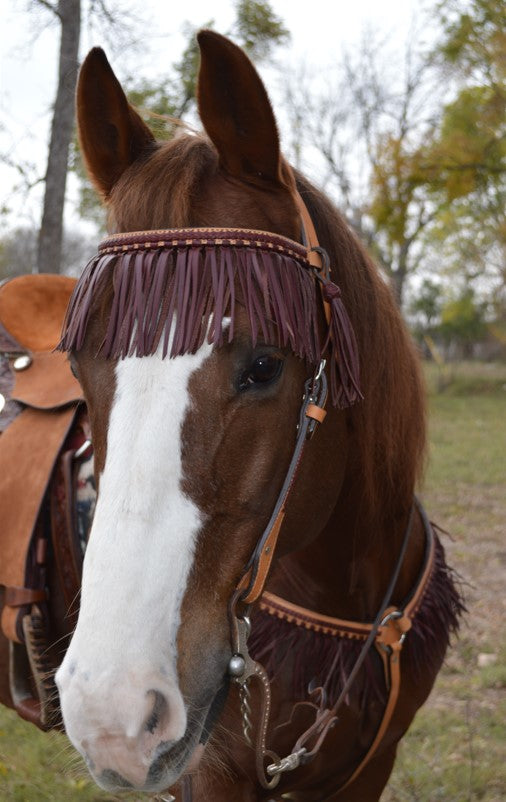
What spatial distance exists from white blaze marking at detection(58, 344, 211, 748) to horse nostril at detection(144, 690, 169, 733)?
0.02 m

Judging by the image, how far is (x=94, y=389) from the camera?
1418mm

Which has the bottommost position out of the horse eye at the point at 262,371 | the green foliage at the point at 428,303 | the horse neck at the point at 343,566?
the horse neck at the point at 343,566

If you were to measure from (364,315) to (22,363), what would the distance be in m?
1.39

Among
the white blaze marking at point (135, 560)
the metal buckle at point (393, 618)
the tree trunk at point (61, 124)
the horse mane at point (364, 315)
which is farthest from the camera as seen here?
the tree trunk at point (61, 124)

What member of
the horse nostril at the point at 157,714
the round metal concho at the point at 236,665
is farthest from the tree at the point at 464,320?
the horse nostril at the point at 157,714

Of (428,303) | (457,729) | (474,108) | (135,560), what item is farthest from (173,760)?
(428,303)

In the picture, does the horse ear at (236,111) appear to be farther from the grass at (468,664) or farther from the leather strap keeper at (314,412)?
the grass at (468,664)

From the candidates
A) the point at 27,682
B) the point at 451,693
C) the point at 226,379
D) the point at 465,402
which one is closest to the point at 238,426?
the point at 226,379

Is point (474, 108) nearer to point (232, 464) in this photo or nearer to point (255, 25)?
point (255, 25)

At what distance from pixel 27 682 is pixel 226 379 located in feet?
5.61

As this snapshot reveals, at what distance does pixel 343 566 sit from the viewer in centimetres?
194

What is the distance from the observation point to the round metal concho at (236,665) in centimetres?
131

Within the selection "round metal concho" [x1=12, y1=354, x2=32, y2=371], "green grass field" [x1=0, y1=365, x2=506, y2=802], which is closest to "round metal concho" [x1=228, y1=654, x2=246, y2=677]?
"green grass field" [x1=0, y1=365, x2=506, y2=802]

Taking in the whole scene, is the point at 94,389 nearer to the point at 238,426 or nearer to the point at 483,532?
the point at 238,426
